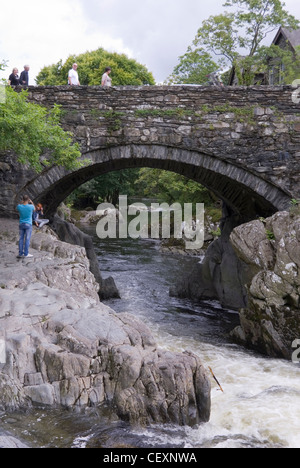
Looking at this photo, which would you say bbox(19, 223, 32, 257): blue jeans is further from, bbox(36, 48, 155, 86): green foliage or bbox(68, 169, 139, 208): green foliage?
bbox(36, 48, 155, 86): green foliage

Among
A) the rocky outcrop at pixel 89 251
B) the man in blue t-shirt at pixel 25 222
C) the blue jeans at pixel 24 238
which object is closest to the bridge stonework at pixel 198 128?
the man in blue t-shirt at pixel 25 222

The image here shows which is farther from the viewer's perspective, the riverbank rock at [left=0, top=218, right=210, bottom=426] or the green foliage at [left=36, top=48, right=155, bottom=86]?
the green foliage at [left=36, top=48, right=155, bottom=86]

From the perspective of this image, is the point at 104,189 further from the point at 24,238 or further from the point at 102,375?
the point at 102,375

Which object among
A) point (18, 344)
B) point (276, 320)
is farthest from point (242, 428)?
point (276, 320)

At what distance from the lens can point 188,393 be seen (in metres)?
6.07

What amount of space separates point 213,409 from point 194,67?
27956 mm

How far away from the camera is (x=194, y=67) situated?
31375mm

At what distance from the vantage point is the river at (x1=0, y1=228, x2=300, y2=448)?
222 inches

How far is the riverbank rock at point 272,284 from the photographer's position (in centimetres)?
1010

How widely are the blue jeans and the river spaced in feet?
12.0

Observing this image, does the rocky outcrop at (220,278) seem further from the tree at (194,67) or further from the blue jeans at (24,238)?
the tree at (194,67)

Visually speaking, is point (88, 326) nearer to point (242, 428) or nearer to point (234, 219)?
point (242, 428)

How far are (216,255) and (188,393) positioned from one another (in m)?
10.4

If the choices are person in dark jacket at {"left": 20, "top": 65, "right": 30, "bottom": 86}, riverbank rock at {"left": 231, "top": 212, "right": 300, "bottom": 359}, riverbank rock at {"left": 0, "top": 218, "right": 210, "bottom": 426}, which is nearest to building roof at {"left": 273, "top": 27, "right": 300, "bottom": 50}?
person in dark jacket at {"left": 20, "top": 65, "right": 30, "bottom": 86}
